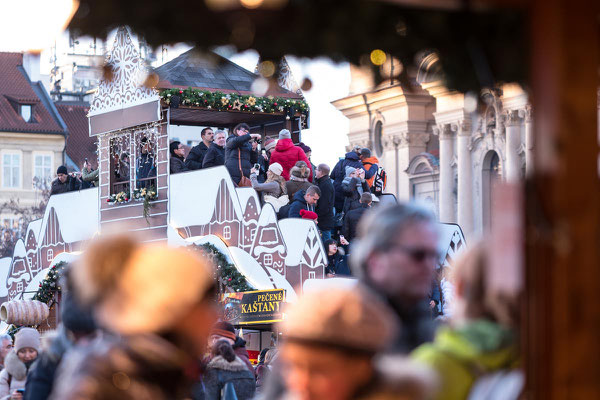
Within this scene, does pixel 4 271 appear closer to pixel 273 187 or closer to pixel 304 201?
pixel 273 187

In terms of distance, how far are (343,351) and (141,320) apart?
2.11 ft

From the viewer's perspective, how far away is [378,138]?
2260 inches

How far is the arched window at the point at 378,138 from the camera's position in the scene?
5719 centimetres

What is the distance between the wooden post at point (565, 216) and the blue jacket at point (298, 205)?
15.8m

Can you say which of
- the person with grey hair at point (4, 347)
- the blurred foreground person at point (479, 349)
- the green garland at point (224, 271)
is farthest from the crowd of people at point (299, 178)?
the blurred foreground person at point (479, 349)

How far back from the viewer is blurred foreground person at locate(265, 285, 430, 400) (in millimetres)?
3174

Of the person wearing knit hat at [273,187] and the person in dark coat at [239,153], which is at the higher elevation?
the person in dark coat at [239,153]

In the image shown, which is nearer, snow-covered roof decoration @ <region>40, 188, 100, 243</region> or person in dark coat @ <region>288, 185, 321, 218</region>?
person in dark coat @ <region>288, 185, 321, 218</region>

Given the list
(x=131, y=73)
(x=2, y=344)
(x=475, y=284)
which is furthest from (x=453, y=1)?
(x=131, y=73)

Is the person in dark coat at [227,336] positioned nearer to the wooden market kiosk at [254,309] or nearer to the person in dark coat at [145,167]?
the wooden market kiosk at [254,309]

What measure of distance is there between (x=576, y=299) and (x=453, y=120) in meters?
46.8

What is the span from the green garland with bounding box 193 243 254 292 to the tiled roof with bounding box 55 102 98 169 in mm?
44704

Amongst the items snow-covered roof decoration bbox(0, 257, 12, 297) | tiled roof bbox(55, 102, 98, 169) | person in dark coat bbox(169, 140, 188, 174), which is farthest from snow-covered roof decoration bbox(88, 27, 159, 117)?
tiled roof bbox(55, 102, 98, 169)

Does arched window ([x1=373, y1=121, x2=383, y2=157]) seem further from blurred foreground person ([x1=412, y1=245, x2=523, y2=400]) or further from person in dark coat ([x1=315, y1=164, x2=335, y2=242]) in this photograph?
blurred foreground person ([x1=412, y1=245, x2=523, y2=400])
